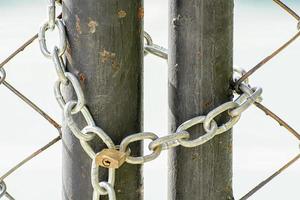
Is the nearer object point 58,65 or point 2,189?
point 58,65

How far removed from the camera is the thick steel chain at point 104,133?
0.59m

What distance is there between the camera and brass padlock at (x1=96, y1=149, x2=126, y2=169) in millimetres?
587

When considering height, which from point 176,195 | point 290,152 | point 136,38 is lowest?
point 176,195

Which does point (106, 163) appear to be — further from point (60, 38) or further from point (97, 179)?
point (60, 38)

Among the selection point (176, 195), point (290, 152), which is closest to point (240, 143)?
point (290, 152)

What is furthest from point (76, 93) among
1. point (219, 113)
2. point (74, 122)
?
point (219, 113)

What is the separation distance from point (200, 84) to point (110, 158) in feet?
0.37

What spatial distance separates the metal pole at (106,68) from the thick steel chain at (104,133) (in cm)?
1

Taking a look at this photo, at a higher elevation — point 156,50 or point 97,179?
point 156,50

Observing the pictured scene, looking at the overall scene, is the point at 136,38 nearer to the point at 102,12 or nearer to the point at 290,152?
the point at 102,12

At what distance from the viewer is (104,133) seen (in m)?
0.60

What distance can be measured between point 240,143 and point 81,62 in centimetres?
131

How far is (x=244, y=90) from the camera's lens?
25.3 inches

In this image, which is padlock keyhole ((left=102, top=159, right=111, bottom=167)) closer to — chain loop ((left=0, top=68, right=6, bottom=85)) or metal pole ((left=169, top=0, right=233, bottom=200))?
metal pole ((left=169, top=0, right=233, bottom=200))
